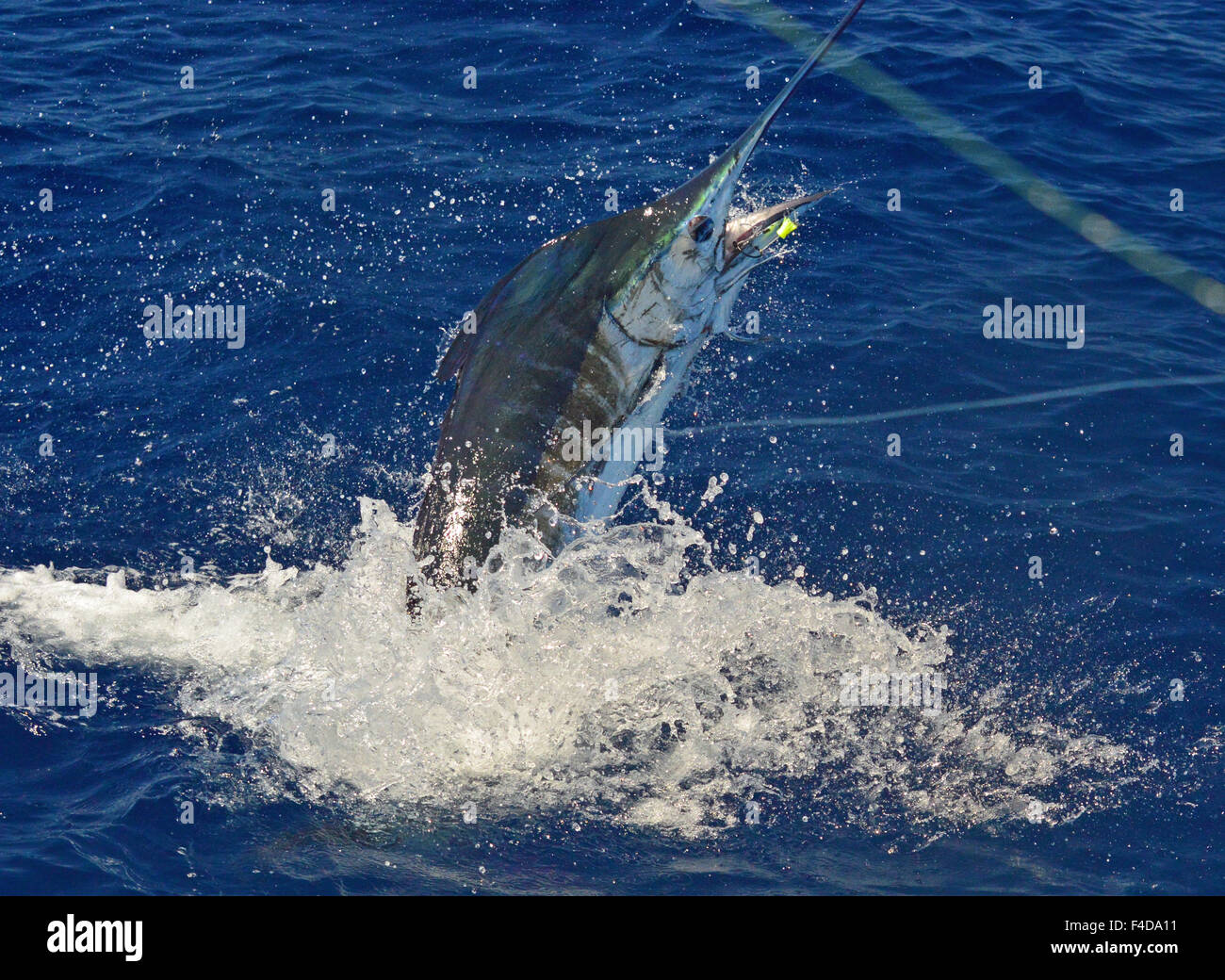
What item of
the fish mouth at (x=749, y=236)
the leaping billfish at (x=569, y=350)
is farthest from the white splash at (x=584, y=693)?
the fish mouth at (x=749, y=236)

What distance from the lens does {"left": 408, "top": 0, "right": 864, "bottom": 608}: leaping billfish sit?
5039mm

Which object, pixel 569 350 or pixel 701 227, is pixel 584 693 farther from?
pixel 701 227

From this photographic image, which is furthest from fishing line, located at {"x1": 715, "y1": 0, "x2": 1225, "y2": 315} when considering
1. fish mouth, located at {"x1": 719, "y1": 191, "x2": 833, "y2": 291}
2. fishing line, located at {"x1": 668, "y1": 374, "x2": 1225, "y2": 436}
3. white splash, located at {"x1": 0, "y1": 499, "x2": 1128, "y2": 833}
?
fish mouth, located at {"x1": 719, "y1": 191, "x2": 833, "y2": 291}

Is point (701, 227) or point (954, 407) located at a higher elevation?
point (701, 227)

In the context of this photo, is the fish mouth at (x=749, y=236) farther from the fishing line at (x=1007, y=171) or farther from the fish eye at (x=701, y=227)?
the fishing line at (x=1007, y=171)

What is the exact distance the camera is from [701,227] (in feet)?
16.3

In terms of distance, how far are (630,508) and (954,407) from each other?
2498mm

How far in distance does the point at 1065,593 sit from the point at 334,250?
5792 mm

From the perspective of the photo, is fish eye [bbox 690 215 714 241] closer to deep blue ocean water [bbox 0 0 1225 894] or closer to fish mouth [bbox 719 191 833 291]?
fish mouth [bbox 719 191 833 291]

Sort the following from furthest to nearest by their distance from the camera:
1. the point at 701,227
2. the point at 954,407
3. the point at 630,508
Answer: the point at 954,407 < the point at 630,508 < the point at 701,227

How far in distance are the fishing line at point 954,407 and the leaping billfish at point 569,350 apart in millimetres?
2610

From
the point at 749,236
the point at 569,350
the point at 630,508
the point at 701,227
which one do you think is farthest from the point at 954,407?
the point at 569,350

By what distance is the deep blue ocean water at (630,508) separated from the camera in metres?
5.27

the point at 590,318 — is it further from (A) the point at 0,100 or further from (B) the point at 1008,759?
(A) the point at 0,100
